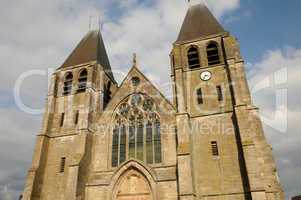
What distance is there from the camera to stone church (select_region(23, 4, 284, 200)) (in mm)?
13359

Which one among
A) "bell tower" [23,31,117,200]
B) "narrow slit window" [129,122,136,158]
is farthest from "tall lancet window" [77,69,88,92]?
"narrow slit window" [129,122,136,158]

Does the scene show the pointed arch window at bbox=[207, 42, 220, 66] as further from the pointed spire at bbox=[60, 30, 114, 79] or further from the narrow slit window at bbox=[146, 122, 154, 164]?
the pointed spire at bbox=[60, 30, 114, 79]

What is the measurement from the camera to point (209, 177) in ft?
44.8

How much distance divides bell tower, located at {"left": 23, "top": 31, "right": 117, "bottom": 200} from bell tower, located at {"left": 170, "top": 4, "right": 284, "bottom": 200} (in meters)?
5.61

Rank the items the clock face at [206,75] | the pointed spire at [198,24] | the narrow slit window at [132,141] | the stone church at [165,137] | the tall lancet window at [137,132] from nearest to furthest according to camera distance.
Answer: the stone church at [165,137] → the tall lancet window at [137,132] → the narrow slit window at [132,141] → the clock face at [206,75] → the pointed spire at [198,24]

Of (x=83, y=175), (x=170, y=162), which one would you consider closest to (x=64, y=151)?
(x=83, y=175)

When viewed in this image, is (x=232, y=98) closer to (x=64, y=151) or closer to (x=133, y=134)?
(x=133, y=134)

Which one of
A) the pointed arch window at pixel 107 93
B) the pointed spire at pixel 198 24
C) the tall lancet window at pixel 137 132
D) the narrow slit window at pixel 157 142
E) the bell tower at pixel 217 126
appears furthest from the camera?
the pointed arch window at pixel 107 93

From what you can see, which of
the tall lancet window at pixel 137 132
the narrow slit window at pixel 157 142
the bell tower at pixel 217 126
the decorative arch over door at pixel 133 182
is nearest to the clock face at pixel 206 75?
the bell tower at pixel 217 126

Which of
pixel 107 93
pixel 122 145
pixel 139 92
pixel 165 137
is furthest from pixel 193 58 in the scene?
pixel 122 145

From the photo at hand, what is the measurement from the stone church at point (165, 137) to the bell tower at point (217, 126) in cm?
5

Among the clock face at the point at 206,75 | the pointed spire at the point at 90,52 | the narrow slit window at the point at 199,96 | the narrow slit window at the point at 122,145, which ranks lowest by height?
the narrow slit window at the point at 122,145

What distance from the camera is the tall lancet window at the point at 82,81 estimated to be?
19356 mm

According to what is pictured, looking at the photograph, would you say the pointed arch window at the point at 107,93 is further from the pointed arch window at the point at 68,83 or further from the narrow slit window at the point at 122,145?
the narrow slit window at the point at 122,145
